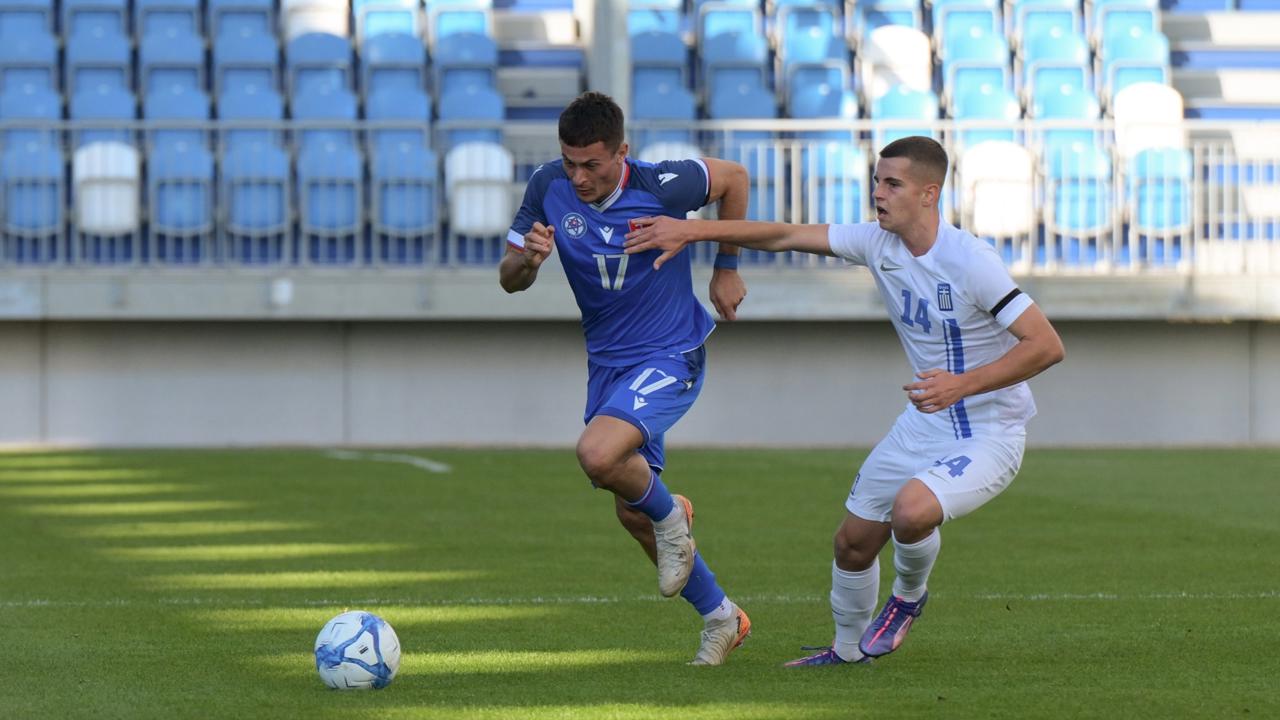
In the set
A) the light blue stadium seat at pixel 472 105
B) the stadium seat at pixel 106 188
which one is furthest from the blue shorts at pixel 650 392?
the light blue stadium seat at pixel 472 105

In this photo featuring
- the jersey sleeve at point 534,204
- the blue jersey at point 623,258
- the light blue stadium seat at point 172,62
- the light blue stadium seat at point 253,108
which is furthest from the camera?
the light blue stadium seat at point 172,62

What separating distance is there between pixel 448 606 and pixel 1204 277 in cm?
1159

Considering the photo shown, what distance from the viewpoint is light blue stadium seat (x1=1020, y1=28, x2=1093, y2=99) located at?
66.3 ft

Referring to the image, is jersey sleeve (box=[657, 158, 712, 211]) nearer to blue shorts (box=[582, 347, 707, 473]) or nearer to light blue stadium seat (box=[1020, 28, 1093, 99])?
blue shorts (box=[582, 347, 707, 473])

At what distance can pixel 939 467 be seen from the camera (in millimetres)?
5938

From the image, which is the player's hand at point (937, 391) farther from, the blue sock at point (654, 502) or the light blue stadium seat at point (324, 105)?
the light blue stadium seat at point (324, 105)

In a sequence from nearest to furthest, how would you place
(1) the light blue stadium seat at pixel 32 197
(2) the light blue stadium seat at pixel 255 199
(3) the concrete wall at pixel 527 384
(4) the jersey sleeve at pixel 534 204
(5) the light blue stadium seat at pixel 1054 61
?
(4) the jersey sleeve at pixel 534 204
(1) the light blue stadium seat at pixel 32 197
(2) the light blue stadium seat at pixel 255 199
(3) the concrete wall at pixel 527 384
(5) the light blue stadium seat at pixel 1054 61

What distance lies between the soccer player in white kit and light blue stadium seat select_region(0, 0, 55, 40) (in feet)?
51.8

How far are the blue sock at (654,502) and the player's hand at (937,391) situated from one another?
92 cm

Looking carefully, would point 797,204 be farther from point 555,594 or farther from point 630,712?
→ point 630,712

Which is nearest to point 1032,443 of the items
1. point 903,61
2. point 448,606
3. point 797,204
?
point 797,204

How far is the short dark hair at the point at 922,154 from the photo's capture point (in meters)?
6.00

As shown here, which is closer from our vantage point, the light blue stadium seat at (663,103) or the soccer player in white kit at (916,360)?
the soccer player in white kit at (916,360)

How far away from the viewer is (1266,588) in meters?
8.01
